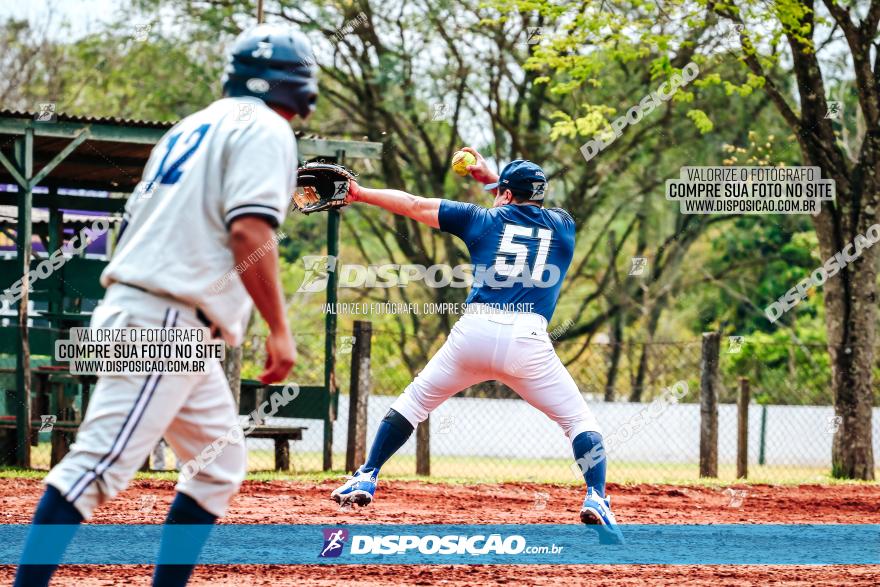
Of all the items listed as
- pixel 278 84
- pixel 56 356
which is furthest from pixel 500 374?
pixel 56 356

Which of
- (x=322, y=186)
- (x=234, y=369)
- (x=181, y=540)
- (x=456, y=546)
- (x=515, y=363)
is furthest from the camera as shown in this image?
(x=234, y=369)

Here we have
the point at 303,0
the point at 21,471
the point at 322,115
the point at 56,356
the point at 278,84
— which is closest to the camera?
the point at 278,84

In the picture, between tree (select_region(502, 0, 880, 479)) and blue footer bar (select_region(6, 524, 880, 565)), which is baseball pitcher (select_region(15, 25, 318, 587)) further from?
tree (select_region(502, 0, 880, 479))

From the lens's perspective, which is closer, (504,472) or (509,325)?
(509,325)

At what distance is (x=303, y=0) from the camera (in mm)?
24922

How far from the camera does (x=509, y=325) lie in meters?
6.86

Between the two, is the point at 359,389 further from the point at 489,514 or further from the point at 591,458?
the point at 591,458

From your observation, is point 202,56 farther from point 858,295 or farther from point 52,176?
point 858,295

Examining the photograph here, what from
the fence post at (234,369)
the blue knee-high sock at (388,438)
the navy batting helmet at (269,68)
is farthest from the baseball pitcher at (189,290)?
the fence post at (234,369)

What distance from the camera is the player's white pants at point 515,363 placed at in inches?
269

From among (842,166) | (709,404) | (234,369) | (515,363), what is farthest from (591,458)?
(842,166)

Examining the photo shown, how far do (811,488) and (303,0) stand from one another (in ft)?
53.1

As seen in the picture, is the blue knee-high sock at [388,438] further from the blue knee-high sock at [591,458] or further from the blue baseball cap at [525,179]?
the blue baseball cap at [525,179]

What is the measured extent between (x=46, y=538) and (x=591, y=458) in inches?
151
